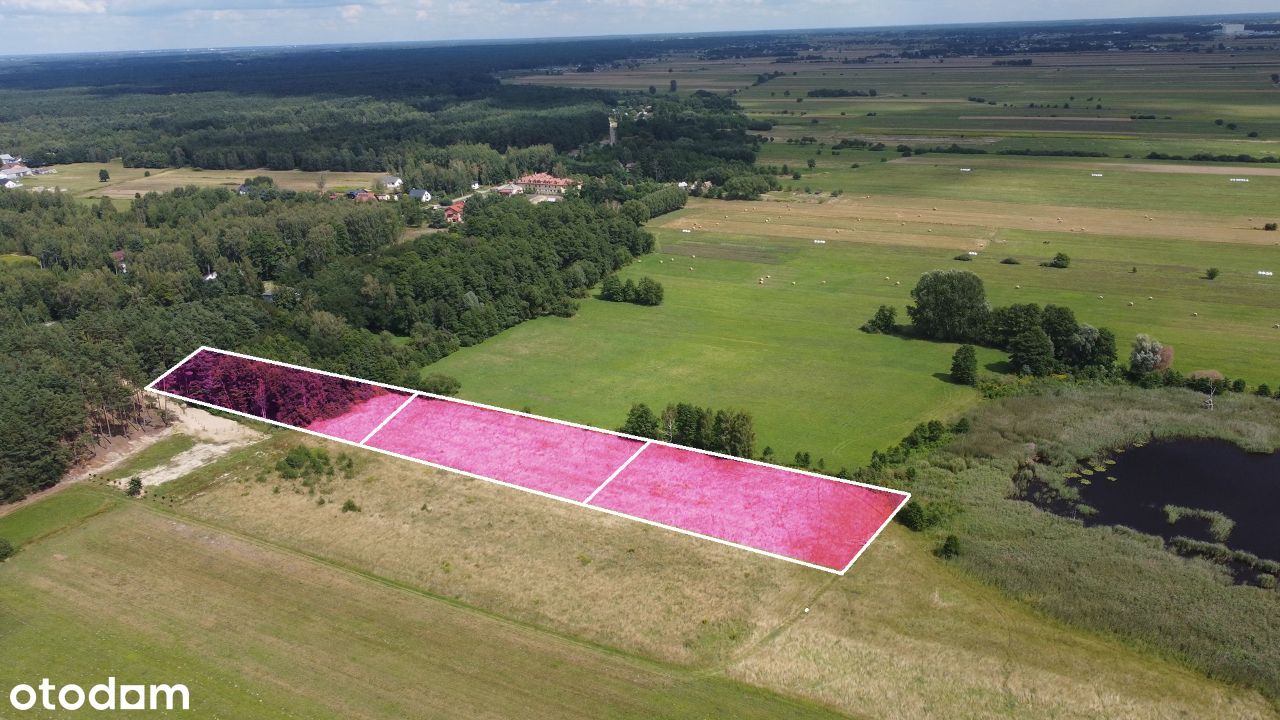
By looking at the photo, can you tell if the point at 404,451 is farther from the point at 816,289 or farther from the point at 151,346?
the point at 816,289

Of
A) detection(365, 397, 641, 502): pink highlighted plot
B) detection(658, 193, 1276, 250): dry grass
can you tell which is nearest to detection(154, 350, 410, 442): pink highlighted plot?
detection(365, 397, 641, 502): pink highlighted plot

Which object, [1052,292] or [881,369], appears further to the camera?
[1052,292]

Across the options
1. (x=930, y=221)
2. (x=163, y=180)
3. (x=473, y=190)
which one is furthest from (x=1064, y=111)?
(x=163, y=180)

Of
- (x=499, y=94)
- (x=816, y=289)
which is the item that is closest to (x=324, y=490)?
(x=816, y=289)

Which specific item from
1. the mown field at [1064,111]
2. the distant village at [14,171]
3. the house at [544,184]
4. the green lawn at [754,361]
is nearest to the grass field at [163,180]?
the distant village at [14,171]

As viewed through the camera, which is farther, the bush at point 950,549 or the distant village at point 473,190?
the distant village at point 473,190

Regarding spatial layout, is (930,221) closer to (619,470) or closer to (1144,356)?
(1144,356)

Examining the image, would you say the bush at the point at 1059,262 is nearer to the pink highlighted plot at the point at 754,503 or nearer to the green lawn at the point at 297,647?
→ the green lawn at the point at 297,647
